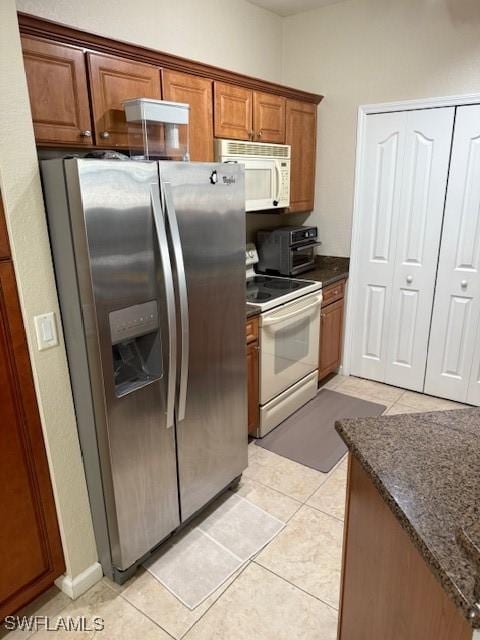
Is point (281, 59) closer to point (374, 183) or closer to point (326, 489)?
point (374, 183)

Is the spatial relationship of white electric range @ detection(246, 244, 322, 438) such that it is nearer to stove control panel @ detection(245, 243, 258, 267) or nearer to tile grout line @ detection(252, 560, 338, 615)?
stove control panel @ detection(245, 243, 258, 267)

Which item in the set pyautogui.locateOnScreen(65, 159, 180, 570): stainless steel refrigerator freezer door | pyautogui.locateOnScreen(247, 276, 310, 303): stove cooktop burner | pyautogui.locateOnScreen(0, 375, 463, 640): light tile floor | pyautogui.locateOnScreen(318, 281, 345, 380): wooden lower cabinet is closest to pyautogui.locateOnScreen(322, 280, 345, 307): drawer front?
pyautogui.locateOnScreen(318, 281, 345, 380): wooden lower cabinet

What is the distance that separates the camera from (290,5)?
3281mm

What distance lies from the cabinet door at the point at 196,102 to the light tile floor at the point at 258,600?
6.62ft

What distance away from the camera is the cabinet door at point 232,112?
8.40ft

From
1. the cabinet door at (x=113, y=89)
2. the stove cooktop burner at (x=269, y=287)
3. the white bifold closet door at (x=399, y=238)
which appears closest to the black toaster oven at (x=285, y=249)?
the stove cooktop burner at (x=269, y=287)

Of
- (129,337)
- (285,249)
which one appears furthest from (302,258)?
(129,337)

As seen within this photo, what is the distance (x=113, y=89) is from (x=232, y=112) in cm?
87

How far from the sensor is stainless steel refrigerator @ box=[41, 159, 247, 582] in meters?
1.51

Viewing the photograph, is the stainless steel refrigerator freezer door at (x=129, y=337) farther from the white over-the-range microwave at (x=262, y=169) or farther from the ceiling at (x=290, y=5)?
the ceiling at (x=290, y=5)

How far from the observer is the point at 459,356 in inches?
130

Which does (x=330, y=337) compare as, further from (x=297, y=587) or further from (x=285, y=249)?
(x=297, y=587)

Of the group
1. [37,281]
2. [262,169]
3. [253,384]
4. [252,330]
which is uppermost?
[262,169]

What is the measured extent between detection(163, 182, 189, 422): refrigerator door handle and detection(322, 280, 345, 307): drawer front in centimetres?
176
